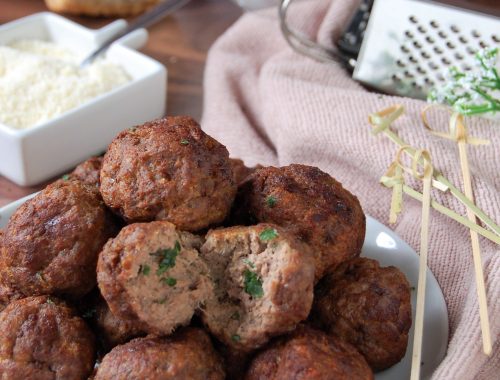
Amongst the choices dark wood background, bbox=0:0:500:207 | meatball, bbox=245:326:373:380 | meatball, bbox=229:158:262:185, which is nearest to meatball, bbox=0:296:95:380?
meatball, bbox=245:326:373:380

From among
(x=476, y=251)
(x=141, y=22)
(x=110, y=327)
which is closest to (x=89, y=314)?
(x=110, y=327)

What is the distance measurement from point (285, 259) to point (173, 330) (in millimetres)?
289

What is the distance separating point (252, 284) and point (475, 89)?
47.4 inches

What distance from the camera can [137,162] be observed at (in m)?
1.58

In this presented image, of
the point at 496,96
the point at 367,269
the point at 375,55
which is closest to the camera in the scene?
the point at 367,269

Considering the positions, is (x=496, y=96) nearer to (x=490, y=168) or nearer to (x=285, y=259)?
(x=490, y=168)

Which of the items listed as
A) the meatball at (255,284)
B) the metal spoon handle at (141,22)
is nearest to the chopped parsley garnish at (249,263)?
the meatball at (255,284)

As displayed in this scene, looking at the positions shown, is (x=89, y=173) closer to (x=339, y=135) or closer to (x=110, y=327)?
(x=110, y=327)

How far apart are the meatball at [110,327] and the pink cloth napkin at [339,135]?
2.34 feet

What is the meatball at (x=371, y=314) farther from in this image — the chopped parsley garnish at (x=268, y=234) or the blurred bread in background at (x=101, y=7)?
the blurred bread in background at (x=101, y=7)

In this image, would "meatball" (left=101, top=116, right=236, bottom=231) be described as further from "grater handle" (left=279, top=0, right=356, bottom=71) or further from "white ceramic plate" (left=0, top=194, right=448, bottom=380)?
"grater handle" (left=279, top=0, right=356, bottom=71)

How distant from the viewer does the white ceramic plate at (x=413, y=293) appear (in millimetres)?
1641

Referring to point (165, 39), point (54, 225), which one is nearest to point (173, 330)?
point (54, 225)

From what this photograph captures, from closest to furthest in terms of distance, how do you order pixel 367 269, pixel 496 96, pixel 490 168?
pixel 367 269, pixel 490 168, pixel 496 96
